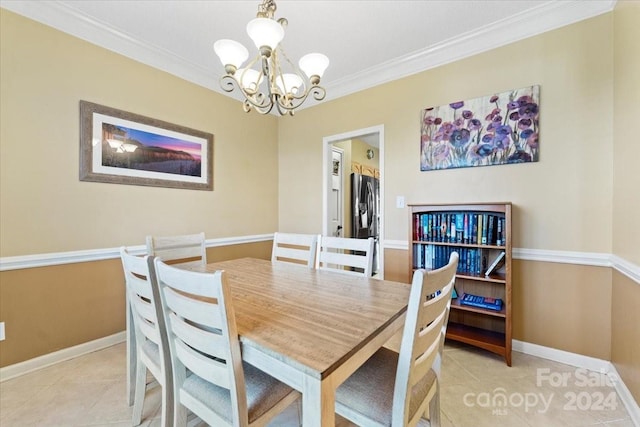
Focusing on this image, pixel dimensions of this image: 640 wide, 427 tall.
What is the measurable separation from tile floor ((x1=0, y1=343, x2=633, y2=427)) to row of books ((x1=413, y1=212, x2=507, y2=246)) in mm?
910

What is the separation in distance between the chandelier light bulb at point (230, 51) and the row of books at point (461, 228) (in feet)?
5.98

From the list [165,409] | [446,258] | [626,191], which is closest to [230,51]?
[165,409]

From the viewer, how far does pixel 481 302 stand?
6.83 ft

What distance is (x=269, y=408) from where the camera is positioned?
96cm

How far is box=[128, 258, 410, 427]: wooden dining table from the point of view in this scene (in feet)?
2.38

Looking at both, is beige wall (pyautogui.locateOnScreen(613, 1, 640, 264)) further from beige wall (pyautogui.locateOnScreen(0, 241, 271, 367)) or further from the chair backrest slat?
beige wall (pyautogui.locateOnScreen(0, 241, 271, 367))

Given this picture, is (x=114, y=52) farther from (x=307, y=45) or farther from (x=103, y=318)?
(x=103, y=318)

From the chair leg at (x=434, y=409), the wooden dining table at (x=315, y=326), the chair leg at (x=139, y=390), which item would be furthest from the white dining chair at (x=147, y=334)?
the chair leg at (x=434, y=409)

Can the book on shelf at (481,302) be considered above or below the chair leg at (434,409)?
above

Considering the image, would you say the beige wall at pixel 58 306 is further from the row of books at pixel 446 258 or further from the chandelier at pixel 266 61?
the row of books at pixel 446 258

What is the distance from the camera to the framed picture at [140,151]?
2.10 metres

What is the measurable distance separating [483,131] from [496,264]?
1095 millimetres

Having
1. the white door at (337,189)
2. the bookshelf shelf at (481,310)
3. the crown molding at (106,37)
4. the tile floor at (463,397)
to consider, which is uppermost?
the crown molding at (106,37)

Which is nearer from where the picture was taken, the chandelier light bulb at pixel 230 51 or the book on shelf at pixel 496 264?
the chandelier light bulb at pixel 230 51
